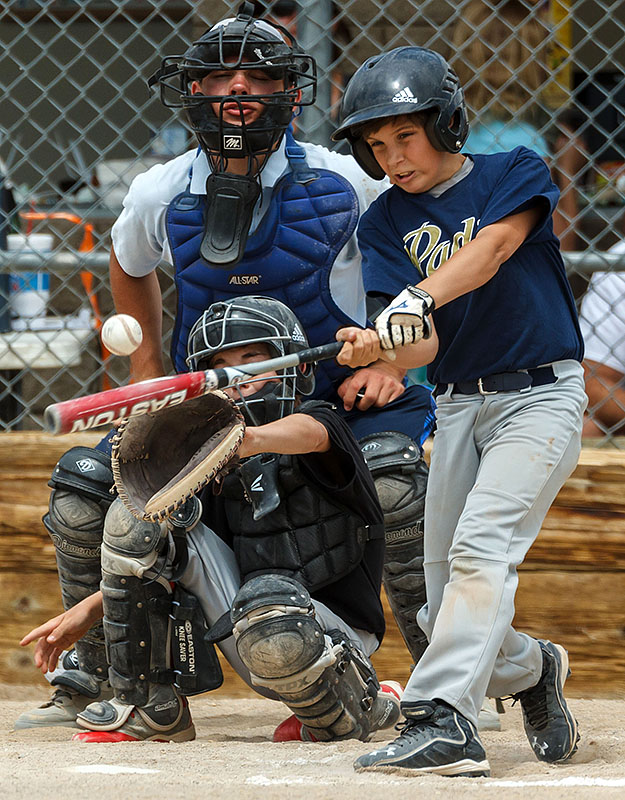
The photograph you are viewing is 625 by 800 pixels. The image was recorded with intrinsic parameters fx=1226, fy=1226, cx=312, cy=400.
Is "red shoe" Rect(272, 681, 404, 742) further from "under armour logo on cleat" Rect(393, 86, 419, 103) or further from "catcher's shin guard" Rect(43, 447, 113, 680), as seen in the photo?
"under armour logo on cleat" Rect(393, 86, 419, 103)

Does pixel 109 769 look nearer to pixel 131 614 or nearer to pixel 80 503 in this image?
pixel 131 614

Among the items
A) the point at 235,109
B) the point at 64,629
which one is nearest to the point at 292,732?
the point at 64,629

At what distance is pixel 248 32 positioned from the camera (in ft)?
11.5

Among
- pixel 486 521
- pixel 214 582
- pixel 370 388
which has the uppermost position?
pixel 486 521

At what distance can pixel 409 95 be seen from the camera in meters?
2.78

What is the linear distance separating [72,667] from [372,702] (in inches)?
37.6

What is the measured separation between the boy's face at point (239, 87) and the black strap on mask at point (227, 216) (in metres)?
0.17

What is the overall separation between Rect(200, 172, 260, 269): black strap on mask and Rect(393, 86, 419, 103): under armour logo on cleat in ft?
2.59

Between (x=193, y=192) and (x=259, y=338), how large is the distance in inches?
29.9

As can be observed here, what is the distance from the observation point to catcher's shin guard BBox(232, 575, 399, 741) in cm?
275

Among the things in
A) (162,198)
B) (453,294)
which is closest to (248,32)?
(162,198)

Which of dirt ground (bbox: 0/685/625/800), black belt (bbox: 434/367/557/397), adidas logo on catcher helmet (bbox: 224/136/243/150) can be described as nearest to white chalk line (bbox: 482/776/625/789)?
dirt ground (bbox: 0/685/625/800)

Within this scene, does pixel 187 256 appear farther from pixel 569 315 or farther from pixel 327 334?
pixel 569 315

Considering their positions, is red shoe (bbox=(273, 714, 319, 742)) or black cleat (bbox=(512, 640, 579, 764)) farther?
red shoe (bbox=(273, 714, 319, 742))
